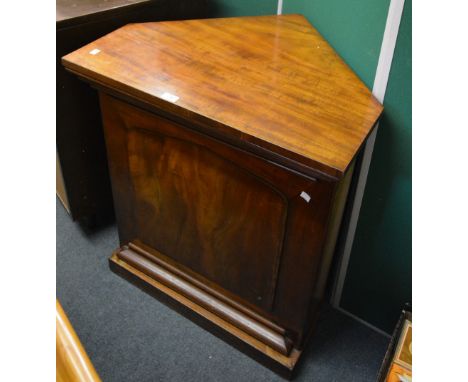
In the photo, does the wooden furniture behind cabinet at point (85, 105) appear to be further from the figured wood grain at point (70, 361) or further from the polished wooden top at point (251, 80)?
the figured wood grain at point (70, 361)

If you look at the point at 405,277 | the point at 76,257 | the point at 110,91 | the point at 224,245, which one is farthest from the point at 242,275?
the point at 76,257

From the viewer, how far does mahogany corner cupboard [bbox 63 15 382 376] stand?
83cm

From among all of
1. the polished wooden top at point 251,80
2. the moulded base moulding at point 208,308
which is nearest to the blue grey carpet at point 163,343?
the moulded base moulding at point 208,308

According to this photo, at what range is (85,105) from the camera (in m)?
1.27

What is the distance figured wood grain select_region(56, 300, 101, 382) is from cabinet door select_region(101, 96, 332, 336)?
48 centimetres

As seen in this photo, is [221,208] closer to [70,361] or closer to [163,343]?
[163,343]

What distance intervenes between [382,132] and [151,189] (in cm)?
55

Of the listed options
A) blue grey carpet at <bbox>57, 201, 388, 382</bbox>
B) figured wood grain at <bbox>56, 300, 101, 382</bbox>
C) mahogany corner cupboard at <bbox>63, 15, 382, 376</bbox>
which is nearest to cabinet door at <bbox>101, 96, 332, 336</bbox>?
mahogany corner cupboard at <bbox>63, 15, 382, 376</bbox>

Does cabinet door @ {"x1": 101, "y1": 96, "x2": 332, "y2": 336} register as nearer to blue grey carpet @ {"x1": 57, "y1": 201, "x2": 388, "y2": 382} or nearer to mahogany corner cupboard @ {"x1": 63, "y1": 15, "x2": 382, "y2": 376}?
mahogany corner cupboard @ {"x1": 63, "y1": 15, "x2": 382, "y2": 376}

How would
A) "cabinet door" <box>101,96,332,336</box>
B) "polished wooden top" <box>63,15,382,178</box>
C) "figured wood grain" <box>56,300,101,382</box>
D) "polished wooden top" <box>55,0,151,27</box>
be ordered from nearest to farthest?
"figured wood grain" <box>56,300,101,382</box> → "polished wooden top" <box>63,15,382,178</box> → "cabinet door" <box>101,96,332,336</box> → "polished wooden top" <box>55,0,151,27</box>

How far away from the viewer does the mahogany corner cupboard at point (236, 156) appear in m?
0.83

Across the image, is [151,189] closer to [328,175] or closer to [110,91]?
[110,91]

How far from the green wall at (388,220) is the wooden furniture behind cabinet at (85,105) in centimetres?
67

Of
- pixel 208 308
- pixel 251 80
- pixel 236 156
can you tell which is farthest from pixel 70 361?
pixel 208 308
